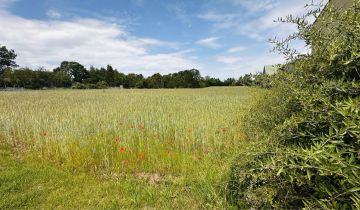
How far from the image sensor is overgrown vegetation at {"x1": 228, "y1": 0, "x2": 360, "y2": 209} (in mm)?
1638

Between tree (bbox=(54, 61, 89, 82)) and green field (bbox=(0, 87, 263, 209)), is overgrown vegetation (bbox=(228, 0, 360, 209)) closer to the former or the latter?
green field (bbox=(0, 87, 263, 209))

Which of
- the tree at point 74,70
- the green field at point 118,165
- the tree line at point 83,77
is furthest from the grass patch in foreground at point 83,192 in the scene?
the tree at point 74,70

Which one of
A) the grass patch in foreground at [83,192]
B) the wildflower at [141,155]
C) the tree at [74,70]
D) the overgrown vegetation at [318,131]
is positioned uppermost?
the tree at [74,70]

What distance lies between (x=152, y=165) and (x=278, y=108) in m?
2.71

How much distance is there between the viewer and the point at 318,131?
199 centimetres

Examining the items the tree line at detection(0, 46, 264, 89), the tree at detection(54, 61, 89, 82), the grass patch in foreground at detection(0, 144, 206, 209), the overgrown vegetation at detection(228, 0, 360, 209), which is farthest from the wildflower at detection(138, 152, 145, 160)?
the tree at detection(54, 61, 89, 82)

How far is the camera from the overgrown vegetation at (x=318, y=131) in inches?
64.5

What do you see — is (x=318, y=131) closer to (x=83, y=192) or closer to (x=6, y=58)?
(x=83, y=192)

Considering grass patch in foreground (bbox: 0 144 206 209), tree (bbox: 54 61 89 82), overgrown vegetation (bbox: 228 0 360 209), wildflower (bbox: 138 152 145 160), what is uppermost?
tree (bbox: 54 61 89 82)

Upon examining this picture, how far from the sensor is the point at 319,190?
1.84 metres

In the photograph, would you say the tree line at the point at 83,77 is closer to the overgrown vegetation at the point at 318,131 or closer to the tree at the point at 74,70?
the tree at the point at 74,70

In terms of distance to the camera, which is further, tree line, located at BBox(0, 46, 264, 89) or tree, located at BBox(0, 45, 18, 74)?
tree, located at BBox(0, 45, 18, 74)

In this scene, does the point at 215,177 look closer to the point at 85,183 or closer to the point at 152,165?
the point at 152,165

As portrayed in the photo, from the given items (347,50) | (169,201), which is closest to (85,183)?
(169,201)
